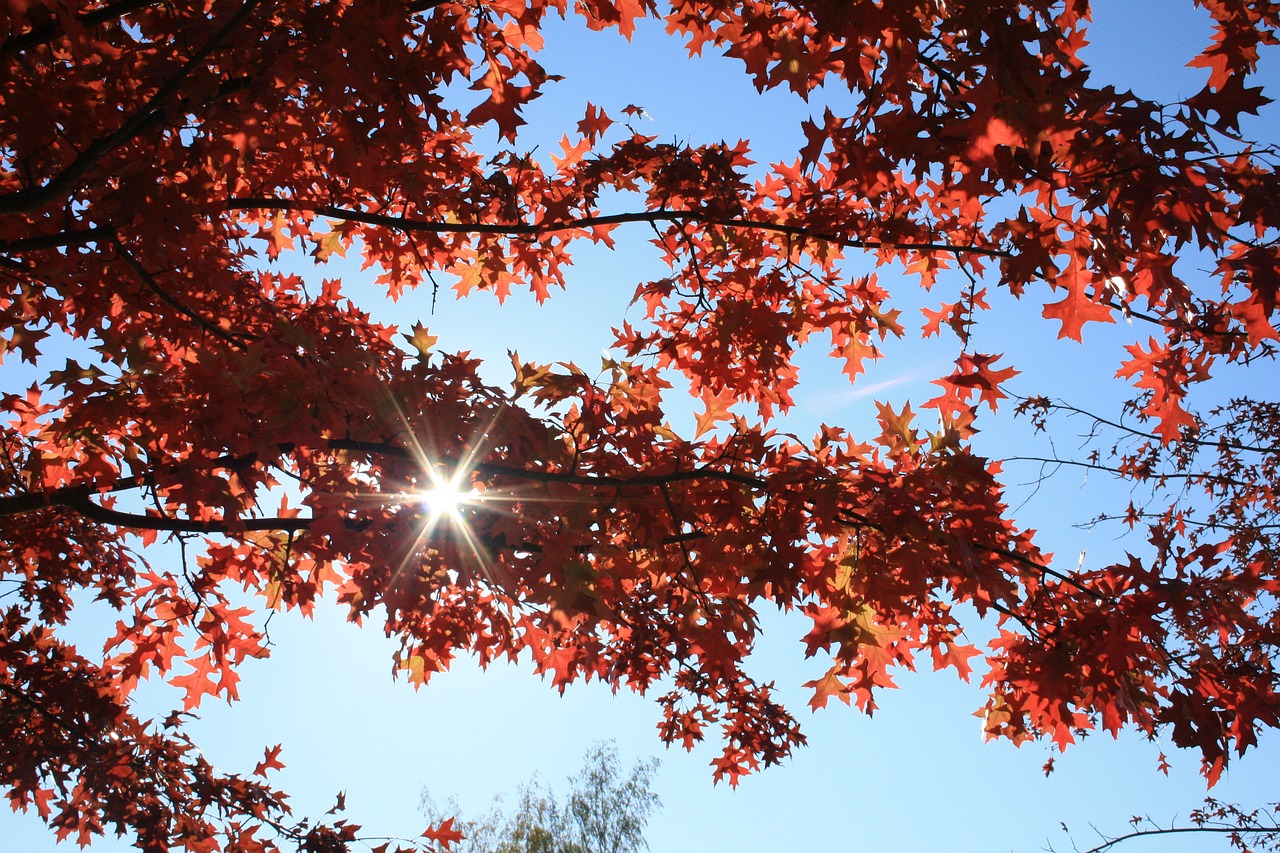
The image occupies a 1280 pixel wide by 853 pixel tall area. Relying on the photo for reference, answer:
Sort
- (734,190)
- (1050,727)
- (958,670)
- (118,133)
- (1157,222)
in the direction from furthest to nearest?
(734,190) < (958,670) < (1050,727) < (118,133) < (1157,222)

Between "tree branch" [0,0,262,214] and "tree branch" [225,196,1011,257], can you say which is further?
"tree branch" [225,196,1011,257]

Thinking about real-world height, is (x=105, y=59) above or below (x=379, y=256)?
below

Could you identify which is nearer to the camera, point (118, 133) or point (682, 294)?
point (118, 133)

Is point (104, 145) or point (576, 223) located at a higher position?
point (576, 223)

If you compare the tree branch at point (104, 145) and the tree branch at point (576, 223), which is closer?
the tree branch at point (104, 145)

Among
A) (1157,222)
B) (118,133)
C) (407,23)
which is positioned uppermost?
(407,23)

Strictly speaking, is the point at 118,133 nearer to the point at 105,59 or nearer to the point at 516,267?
the point at 105,59

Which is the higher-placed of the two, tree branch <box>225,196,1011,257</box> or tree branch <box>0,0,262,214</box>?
tree branch <box>225,196,1011,257</box>

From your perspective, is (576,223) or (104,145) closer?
(104,145)

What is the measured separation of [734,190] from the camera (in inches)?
170

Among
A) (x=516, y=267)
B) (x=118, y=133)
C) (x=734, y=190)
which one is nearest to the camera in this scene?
(x=118, y=133)

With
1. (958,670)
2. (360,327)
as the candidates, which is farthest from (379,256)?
(958,670)

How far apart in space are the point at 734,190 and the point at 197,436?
2767 mm

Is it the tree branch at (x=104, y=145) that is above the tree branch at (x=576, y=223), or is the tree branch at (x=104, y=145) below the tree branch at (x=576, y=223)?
below
